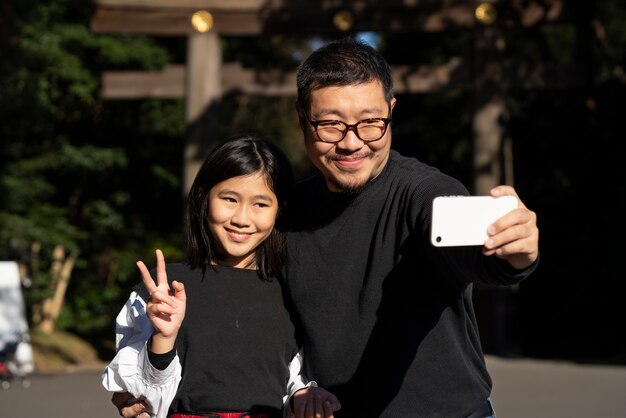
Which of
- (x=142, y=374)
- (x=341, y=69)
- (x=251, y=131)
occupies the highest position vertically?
(x=251, y=131)

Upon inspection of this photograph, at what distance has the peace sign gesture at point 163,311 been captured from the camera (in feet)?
8.36

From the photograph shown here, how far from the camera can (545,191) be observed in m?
14.7

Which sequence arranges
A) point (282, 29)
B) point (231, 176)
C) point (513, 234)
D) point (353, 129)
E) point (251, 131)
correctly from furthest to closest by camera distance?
point (251, 131), point (282, 29), point (231, 176), point (353, 129), point (513, 234)

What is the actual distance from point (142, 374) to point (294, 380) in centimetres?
46

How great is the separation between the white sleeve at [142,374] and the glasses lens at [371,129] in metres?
0.75

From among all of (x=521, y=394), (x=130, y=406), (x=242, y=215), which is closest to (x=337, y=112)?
(x=242, y=215)

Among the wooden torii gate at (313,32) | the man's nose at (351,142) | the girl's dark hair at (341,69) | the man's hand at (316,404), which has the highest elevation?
the wooden torii gate at (313,32)

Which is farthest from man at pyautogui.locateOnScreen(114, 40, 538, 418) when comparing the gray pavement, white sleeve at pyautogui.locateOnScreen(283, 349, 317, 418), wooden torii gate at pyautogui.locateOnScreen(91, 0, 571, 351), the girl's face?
wooden torii gate at pyautogui.locateOnScreen(91, 0, 571, 351)

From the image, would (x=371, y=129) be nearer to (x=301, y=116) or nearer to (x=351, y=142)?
(x=351, y=142)

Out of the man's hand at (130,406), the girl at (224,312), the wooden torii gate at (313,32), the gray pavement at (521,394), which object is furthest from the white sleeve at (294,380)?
the wooden torii gate at (313,32)

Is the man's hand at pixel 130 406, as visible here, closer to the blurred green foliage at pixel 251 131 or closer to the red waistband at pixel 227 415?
the red waistband at pixel 227 415

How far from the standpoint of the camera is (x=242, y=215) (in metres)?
2.98

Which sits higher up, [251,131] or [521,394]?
[251,131]

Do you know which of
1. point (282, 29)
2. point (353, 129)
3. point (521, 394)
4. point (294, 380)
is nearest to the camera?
point (353, 129)
